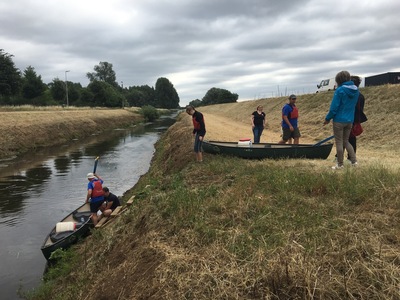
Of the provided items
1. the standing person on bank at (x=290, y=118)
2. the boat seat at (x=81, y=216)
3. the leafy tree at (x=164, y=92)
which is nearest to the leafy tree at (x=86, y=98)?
the boat seat at (x=81, y=216)

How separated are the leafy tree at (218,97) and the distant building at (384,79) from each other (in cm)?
7030

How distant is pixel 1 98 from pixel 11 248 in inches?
2098

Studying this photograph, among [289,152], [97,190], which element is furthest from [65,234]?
[289,152]

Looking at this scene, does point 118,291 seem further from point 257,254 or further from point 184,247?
point 257,254

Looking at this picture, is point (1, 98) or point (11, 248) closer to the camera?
point (11, 248)

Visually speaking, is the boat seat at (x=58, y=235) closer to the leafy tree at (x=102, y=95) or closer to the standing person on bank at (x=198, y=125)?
the standing person on bank at (x=198, y=125)

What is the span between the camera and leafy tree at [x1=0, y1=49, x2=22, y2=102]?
4815cm

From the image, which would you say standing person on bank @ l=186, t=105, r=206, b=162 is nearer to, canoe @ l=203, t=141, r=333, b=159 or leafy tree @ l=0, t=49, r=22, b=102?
canoe @ l=203, t=141, r=333, b=159

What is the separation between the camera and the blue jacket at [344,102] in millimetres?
7582

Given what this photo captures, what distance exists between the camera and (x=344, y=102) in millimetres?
7637

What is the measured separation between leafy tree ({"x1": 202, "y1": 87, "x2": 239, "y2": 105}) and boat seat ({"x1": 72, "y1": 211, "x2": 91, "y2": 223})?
326ft

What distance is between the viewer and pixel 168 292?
3.92 meters

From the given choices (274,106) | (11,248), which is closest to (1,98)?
(274,106)

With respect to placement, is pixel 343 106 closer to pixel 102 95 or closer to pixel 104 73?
pixel 102 95
